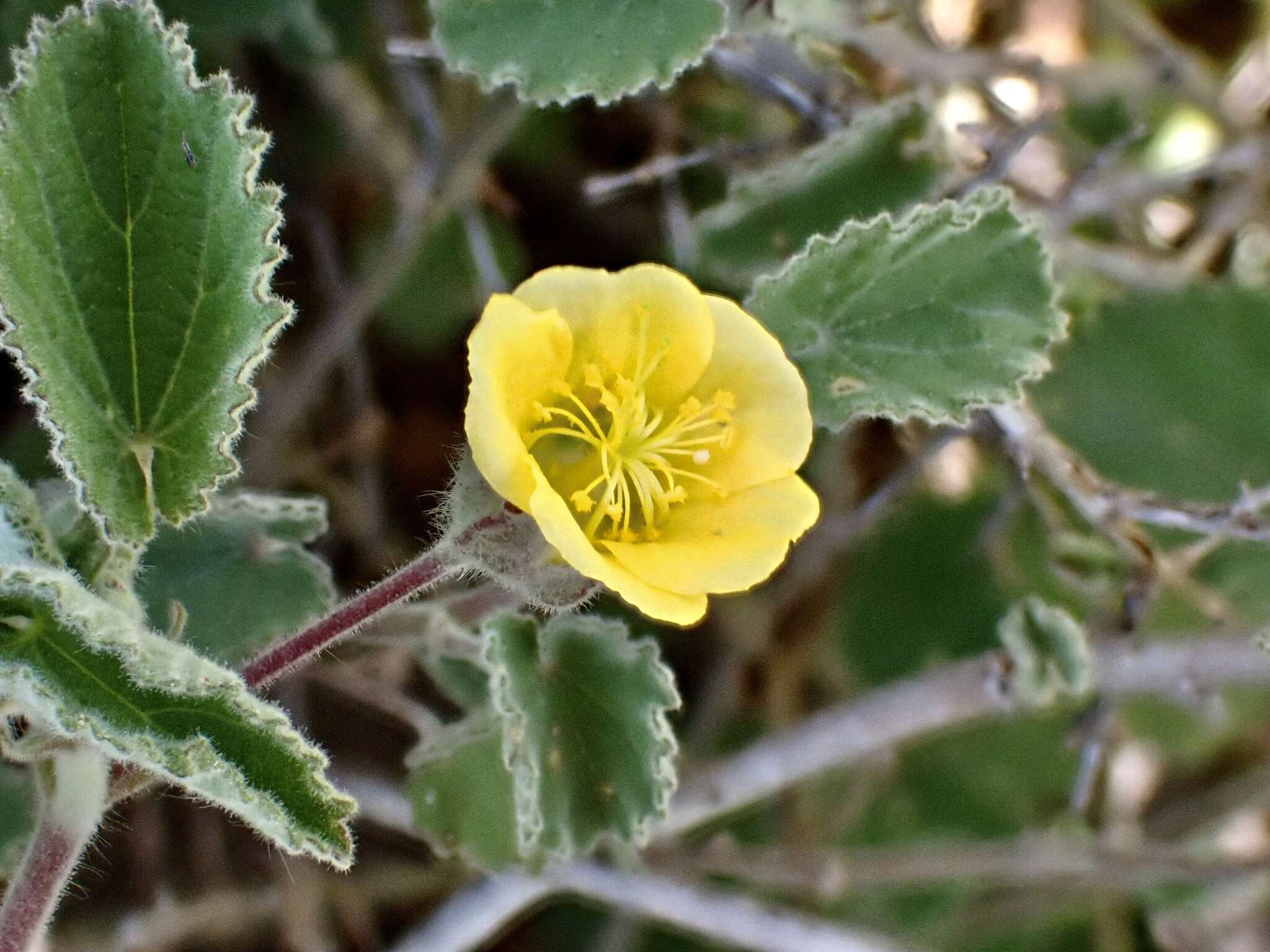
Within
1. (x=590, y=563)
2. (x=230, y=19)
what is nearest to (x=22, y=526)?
(x=590, y=563)

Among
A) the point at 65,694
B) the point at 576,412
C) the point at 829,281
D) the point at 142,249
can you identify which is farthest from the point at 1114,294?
the point at 65,694

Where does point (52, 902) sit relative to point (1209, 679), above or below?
above

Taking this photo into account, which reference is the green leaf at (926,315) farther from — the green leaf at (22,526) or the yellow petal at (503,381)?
the green leaf at (22,526)

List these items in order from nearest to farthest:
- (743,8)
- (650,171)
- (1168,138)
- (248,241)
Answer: (248,241) < (743,8) < (650,171) < (1168,138)

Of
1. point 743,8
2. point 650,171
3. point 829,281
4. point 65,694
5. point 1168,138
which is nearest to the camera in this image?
point 65,694

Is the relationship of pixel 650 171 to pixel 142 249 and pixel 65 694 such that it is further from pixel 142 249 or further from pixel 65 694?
pixel 65 694

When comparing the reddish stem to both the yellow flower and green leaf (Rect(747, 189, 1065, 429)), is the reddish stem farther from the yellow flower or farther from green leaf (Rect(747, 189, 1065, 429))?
green leaf (Rect(747, 189, 1065, 429))

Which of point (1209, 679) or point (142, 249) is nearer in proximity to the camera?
point (142, 249)

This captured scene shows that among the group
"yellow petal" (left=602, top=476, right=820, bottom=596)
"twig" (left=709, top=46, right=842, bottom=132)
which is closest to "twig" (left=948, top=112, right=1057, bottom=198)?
"twig" (left=709, top=46, right=842, bottom=132)
